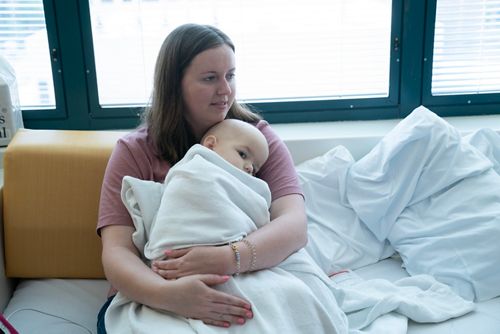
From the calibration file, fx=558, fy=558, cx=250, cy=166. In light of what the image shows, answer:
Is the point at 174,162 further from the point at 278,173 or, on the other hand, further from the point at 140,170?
the point at 278,173

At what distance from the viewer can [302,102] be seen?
2.26 meters

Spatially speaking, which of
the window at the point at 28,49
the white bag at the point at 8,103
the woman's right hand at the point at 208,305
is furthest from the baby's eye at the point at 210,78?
the window at the point at 28,49

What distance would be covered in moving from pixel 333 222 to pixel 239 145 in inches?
23.8

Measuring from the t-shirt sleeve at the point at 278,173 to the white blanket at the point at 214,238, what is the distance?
17 centimetres

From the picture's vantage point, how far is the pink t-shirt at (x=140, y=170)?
1.44 meters

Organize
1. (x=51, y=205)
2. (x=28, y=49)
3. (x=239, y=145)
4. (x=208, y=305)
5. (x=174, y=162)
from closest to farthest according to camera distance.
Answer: (x=208, y=305)
(x=239, y=145)
(x=174, y=162)
(x=51, y=205)
(x=28, y=49)

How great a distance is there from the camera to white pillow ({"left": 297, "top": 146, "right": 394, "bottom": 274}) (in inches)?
70.6

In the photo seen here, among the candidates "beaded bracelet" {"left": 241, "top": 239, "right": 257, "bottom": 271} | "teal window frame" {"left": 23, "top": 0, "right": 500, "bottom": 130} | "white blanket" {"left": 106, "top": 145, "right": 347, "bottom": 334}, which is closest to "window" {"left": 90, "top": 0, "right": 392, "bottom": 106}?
"teal window frame" {"left": 23, "top": 0, "right": 500, "bottom": 130}

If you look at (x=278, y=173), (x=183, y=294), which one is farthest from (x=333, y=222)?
(x=183, y=294)

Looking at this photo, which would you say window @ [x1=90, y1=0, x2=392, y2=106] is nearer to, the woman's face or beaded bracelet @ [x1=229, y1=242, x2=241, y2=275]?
the woman's face

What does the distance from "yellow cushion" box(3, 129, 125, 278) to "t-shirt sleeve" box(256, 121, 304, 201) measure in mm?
501

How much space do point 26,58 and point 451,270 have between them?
172cm

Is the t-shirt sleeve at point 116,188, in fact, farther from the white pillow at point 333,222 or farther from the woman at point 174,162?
the white pillow at point 333,222

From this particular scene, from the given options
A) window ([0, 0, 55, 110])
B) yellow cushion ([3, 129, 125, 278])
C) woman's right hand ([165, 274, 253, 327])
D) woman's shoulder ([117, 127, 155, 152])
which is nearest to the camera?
woman's right hand ([165, 274, 253, 327])
